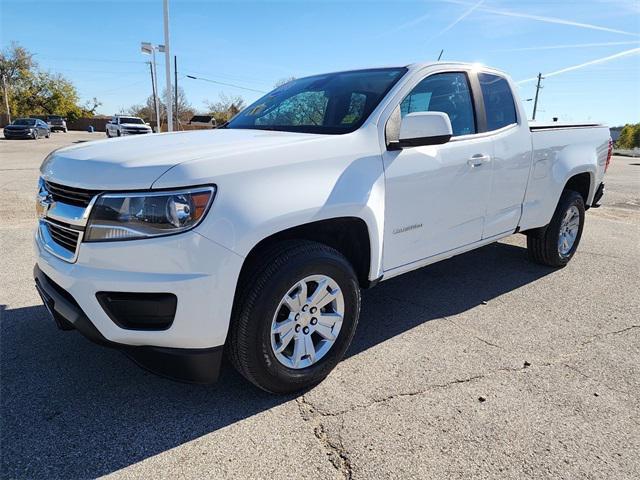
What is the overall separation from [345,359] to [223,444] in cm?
104

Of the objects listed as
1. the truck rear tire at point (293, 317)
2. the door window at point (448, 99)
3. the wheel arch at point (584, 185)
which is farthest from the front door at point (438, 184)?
the wheel arch at point (584, 185)

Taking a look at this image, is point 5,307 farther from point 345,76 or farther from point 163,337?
point 345,76

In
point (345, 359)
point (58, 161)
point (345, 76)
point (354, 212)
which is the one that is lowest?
point (345, 359)

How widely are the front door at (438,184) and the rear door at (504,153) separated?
0.13 meters

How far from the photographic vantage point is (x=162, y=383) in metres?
2.71

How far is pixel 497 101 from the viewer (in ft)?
12.9

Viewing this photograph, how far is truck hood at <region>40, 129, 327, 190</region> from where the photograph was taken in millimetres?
2109

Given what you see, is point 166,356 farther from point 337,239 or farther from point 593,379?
point 593,379

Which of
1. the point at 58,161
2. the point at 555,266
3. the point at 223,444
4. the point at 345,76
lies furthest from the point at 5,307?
the point at 555,266

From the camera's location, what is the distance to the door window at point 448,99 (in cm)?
322

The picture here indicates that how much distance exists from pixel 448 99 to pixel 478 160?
1.69ft

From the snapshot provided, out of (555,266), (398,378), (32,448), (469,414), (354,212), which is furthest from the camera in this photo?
(555,266)

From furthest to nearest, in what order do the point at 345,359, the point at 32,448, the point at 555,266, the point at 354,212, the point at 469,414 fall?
the point at 555,266 < the point at 345,359 < the point at 354,212 < the point at 469,414 < the point at 32,448

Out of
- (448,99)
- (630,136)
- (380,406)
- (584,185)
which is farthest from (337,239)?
(630,136)
